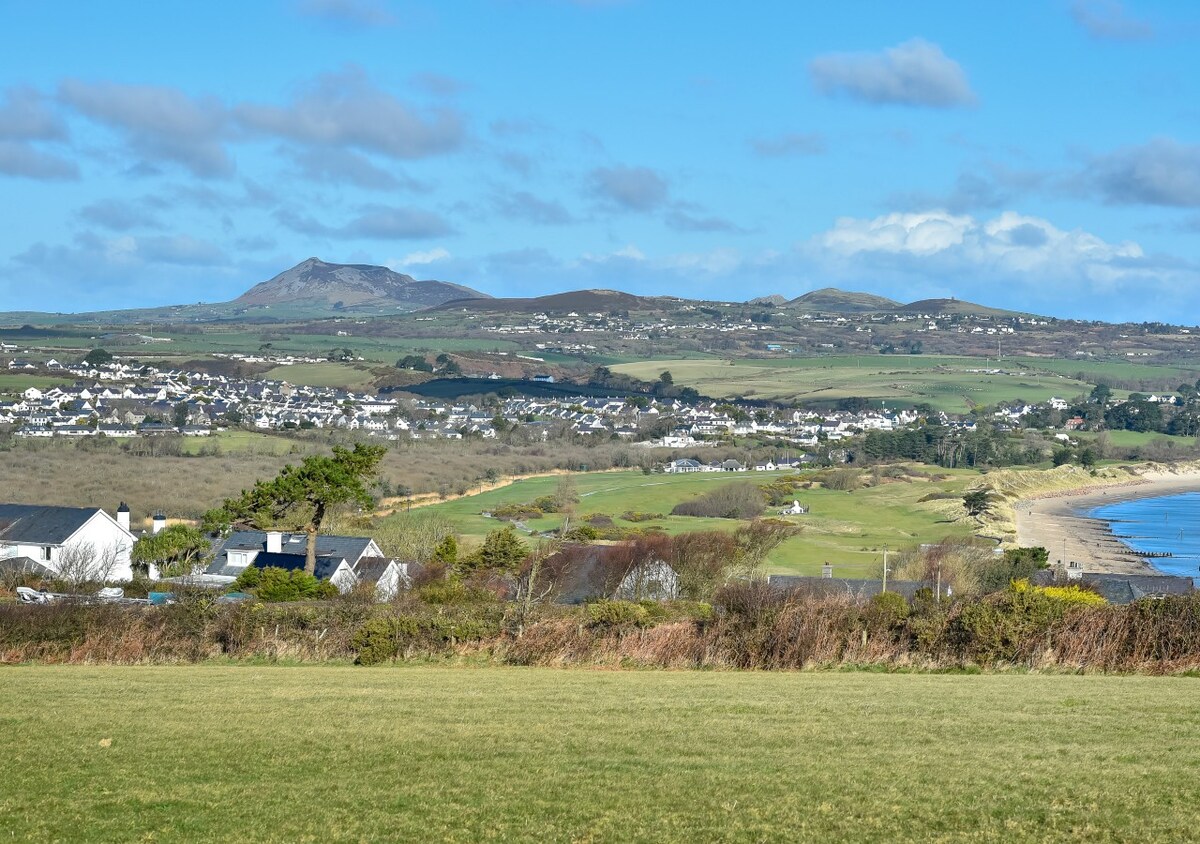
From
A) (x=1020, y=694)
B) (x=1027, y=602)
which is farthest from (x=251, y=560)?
(x=1020, y=694)

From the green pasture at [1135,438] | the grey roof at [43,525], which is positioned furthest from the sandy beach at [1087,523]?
the grey roof at [43,525]

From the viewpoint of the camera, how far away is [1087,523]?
80062 mm

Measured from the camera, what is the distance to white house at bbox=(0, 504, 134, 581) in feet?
137

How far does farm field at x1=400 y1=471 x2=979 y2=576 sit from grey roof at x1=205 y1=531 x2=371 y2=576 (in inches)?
453

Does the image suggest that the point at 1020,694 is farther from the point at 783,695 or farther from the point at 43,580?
the point at 43,580

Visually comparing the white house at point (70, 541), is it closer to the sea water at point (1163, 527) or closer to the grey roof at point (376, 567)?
the grey roof at point (376, 567)

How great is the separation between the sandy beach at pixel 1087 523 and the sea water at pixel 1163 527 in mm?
941

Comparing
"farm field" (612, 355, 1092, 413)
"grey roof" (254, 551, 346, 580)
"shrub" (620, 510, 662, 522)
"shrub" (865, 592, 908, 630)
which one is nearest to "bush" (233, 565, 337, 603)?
"grey roof" (254, 551, 346, 580)

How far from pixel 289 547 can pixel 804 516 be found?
118 ft

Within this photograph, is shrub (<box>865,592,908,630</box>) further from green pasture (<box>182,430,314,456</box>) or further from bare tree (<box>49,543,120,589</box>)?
green pasture (<box>182,430,314,456</box>)

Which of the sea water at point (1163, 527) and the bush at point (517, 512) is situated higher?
the bush at point (517, 512)

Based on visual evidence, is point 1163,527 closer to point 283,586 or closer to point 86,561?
point 283,586

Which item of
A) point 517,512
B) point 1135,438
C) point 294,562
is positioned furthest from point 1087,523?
point 1135,438

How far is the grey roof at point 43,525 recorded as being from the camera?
42969 millimetres
